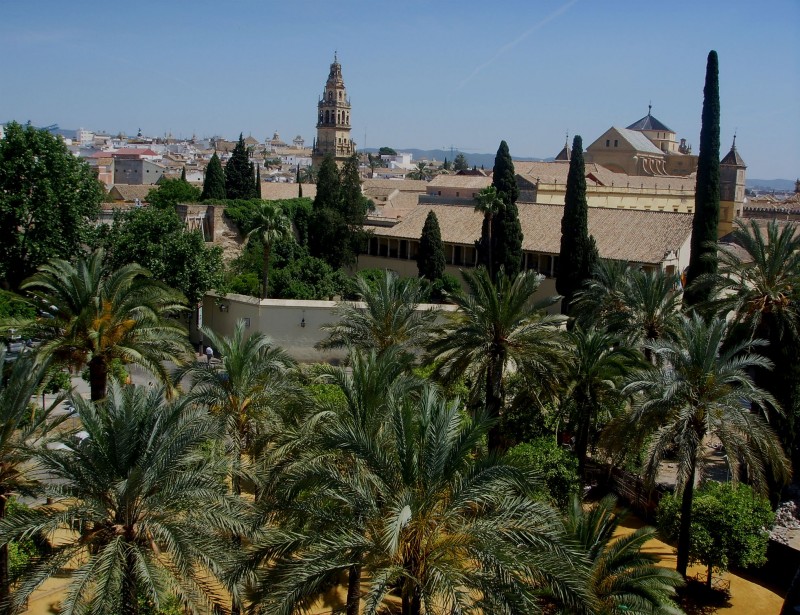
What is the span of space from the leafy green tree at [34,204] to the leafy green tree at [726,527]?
76.4 ft

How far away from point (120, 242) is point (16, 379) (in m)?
19.9

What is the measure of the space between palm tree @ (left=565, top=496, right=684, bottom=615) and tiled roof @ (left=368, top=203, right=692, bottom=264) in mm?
23564

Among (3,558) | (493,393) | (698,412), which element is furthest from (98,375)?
(698,412)

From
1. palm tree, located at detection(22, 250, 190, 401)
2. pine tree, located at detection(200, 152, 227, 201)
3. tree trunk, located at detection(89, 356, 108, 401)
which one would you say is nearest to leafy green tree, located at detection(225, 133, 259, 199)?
pine tree, located at detection(200, 152, 227, 201)

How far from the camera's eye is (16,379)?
10.4m

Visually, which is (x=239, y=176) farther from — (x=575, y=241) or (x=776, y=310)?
(x=776, y=310)

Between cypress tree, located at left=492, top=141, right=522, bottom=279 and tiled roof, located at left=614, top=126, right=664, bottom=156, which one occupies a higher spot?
tiled roof, located at left=614, top=126, right=664, bottom=156

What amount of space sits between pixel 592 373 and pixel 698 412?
10.5ft

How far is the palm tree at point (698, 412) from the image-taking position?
13.7 m

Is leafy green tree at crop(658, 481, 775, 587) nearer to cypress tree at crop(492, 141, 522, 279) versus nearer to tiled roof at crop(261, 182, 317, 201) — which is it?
Result: cypress tree at crop(492, 141, 522, 279)

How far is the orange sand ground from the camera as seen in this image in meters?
12.7

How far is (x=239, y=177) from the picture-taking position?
55969 mm

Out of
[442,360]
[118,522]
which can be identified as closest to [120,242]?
[442,360]

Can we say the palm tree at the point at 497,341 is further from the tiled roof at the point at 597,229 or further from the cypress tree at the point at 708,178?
the tiled roof at the point at 597,229
